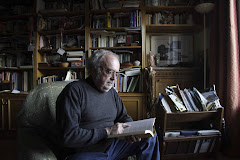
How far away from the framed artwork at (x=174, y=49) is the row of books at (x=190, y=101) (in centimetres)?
102

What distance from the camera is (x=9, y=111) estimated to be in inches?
105

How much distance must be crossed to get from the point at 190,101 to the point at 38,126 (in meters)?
1.44

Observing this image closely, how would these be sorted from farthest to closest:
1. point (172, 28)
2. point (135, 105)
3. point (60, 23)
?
point (60, 23), point (172, 28), point (135, 105)

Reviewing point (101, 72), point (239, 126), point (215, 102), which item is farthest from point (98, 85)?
point (239, 126)

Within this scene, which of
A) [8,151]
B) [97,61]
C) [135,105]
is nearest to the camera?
[97,61]

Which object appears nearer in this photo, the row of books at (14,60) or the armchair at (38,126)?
the armchair at (38,126)

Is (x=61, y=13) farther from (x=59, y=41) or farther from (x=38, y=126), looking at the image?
(x=38, y=126)

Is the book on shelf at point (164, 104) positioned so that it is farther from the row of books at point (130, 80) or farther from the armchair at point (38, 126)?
the armchair at point (38, 126)

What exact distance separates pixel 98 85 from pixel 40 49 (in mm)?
2020

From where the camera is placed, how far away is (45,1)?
2877mm

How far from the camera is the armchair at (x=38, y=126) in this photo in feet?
3.00

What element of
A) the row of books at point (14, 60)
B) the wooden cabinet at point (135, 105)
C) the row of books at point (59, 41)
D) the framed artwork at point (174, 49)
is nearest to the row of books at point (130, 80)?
the wooden cabinet at point (135, 105)

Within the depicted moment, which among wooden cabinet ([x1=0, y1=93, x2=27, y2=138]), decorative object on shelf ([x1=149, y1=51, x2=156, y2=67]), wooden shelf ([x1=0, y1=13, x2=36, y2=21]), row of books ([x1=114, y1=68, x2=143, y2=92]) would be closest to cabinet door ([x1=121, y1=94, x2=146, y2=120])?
row of books ([x1=114, y1=68, x2=143, y2=92])

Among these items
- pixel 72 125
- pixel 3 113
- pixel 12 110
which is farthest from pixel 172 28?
pixel 3 113
